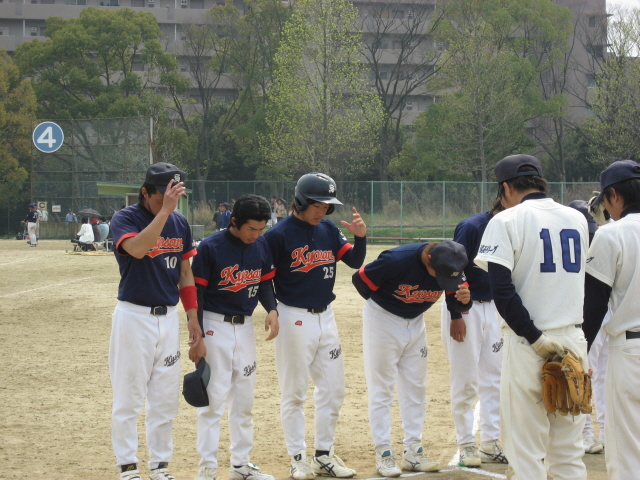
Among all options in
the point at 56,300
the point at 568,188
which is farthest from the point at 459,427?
the point at 568,188

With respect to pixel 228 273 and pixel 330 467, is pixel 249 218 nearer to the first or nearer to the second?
pixel 228 273

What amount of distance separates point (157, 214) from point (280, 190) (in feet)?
116

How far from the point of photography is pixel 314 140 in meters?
39.9

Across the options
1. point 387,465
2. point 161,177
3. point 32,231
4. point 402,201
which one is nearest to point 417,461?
point 387,465

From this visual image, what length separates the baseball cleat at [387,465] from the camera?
5191mm

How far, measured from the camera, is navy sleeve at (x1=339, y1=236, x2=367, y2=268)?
18.7 ft

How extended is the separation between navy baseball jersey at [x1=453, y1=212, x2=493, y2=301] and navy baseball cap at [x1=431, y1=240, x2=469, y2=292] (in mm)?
708

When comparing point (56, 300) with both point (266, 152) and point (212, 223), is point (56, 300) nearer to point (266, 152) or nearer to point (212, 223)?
point (212, 223)

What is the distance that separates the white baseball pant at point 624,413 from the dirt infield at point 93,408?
127 cm

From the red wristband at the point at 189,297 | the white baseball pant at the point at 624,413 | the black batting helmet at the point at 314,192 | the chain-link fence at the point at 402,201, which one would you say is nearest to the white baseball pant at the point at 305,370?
the red wristband at the point at 189,297

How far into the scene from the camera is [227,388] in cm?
512

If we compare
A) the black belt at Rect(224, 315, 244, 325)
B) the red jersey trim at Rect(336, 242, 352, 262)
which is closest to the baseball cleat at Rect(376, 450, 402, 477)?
the black belt at Rect(224, 315, 244, 325)

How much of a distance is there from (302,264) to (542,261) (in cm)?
199

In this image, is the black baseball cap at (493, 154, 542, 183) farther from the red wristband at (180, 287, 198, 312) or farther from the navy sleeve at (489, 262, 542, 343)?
the red wristband at (180, 287, 198, 312)
